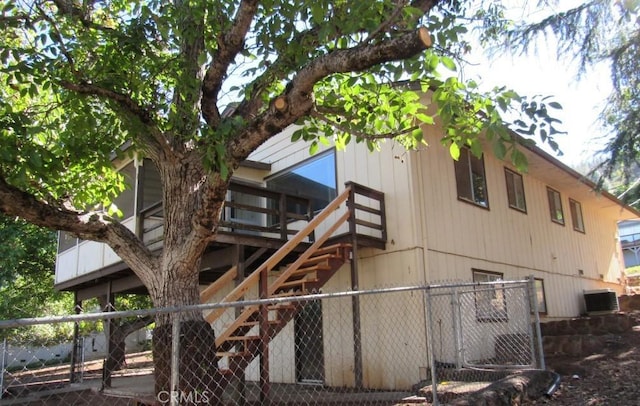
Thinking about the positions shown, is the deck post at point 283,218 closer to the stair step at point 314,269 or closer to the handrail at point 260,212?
the handrail at point 260,212

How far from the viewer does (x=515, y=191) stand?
13.0 m

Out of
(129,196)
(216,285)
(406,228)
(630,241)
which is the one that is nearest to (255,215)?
(129,196)

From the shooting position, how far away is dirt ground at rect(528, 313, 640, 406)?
6.47 m

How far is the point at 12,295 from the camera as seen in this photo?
85.3 ft

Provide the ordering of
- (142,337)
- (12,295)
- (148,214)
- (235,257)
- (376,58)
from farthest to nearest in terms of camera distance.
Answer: (142,337) → (12,295) → (148,214) → (235,257) → (376,58)

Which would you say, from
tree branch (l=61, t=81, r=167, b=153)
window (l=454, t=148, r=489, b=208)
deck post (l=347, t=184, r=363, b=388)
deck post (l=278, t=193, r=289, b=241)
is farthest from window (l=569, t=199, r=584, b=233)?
tree branch (l=61, t=81, r=167, b=153)

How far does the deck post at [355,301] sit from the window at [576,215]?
9.89 meters

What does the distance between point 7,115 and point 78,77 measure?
75 cm

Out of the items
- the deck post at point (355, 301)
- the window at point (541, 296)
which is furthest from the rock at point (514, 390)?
the window at point (541, 296)

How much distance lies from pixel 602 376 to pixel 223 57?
22.6 ft

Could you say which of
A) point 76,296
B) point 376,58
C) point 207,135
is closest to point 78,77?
point 207,135

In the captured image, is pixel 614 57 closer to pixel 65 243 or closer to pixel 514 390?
pixel 514 390

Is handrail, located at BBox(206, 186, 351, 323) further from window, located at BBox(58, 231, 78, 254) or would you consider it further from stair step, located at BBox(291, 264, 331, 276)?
window, located at BBox(58, 231, 78, 254)

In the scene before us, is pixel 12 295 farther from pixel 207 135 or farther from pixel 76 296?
pixel 207 135
